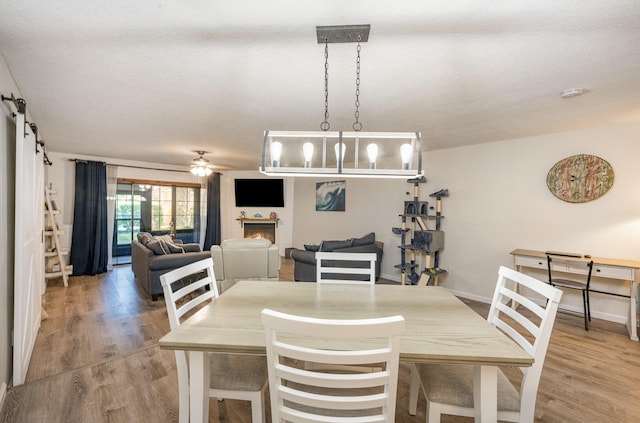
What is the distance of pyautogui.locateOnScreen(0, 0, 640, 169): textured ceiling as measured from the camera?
1355 millimetres

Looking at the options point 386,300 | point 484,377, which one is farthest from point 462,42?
point 484,377

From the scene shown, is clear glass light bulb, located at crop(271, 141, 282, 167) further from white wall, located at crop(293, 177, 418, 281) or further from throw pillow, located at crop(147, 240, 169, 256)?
white wall, located at crop(293, 177, 418, 281)

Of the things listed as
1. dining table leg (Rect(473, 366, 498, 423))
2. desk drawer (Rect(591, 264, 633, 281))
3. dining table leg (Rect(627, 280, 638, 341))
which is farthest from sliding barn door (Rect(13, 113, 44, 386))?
dining table leg (Rect(627, 280, 638, 341))

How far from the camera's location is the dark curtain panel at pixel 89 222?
5.10 m

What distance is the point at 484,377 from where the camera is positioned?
1.14 m

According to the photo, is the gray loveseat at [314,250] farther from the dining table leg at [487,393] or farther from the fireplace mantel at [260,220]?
the dining table leg at [487,393]

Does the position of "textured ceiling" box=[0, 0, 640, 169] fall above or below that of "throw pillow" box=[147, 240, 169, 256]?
above

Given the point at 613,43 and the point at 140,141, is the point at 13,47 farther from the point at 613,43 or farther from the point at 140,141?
the point at 613,43

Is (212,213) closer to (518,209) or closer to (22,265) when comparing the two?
(22,265)

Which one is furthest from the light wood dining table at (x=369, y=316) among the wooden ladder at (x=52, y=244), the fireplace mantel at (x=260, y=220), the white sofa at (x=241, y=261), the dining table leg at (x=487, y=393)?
the fireplace mantel at (x=260, y=220)

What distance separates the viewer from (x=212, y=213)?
269 inches

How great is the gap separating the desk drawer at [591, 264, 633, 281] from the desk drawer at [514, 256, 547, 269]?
0.42 metres

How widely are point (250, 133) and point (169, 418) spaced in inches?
116

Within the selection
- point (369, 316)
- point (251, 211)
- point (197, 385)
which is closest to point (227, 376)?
point (197, 385)
